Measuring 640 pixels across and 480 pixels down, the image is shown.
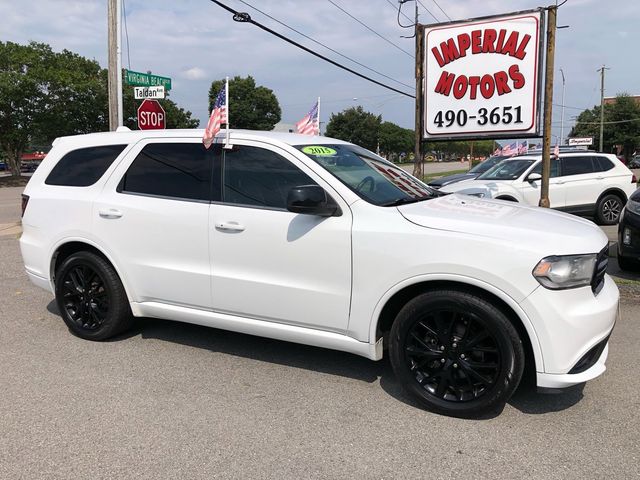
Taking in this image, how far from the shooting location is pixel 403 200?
3.89 metres

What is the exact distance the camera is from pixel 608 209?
12195 mm

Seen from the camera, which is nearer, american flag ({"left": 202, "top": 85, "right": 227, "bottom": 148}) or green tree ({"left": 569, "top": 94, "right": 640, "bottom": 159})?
american flag ({"left": 202, "top": 85, "right": 227, "bottom": 148})

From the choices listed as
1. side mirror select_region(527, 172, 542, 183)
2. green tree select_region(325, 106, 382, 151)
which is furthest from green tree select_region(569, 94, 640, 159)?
side mirror select_region(527, 172, 542, 183)

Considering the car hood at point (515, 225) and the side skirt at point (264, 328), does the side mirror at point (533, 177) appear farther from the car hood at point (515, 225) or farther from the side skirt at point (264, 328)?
the side skirt at point (264, 328)

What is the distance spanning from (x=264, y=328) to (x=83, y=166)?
2.32 m

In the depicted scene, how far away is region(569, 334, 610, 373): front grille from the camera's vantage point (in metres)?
3.17

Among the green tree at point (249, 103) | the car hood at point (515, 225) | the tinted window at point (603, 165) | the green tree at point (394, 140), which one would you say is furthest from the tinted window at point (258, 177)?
the green tree at point (394, 140)

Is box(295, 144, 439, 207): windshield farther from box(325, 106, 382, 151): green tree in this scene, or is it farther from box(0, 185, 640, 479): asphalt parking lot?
box(325, 106, 382, 151): green tree

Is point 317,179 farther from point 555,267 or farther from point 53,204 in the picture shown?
point 53,204

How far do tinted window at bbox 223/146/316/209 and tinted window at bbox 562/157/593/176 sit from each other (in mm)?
9911

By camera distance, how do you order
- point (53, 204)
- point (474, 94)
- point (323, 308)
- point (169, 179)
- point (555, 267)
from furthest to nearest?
point (474, 94), point (53, 204), point (169, 179), point (323, 308), point (555, 267)

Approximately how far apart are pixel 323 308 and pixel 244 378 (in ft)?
2.78

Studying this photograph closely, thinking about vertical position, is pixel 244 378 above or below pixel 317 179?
below

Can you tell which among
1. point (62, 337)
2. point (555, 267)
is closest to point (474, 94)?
point (555, 267)
